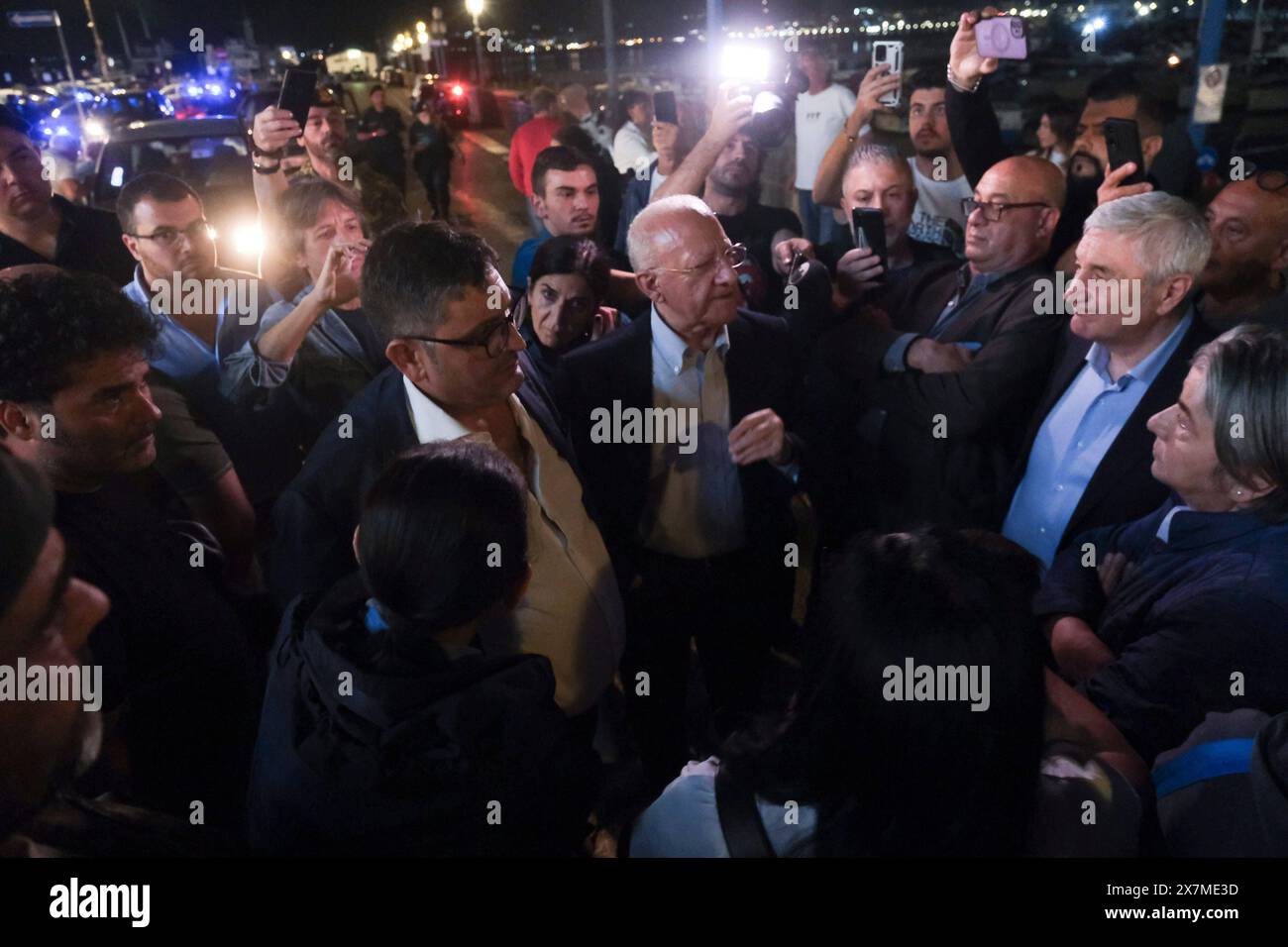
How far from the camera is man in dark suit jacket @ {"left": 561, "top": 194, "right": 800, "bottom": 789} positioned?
2527 millimetres

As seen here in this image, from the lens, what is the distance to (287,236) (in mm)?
3293

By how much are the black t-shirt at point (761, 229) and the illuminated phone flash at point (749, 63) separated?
126 centimetres

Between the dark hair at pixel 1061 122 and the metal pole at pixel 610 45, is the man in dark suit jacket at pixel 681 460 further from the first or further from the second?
the metal pole at pixel 610 45

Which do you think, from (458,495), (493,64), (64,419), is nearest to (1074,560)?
(458,495)

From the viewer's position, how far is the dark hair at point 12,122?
358 cm

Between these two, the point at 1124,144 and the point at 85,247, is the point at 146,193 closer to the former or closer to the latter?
the point at 85,247

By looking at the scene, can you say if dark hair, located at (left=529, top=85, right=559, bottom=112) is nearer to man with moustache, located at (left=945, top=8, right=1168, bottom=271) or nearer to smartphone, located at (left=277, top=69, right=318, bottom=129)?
smartphone, located at (left=277, top=69, right=318, bottom=129)

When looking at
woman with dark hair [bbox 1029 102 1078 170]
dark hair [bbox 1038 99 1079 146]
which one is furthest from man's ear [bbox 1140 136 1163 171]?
dark hair [bbox 1038 99 1079 146]

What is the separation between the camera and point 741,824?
1.22 m

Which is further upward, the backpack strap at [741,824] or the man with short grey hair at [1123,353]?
the man with short grey hair at [1123,353]

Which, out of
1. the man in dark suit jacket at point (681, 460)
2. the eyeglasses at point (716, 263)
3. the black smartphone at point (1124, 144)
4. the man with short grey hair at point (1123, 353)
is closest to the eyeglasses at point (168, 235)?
the man in dark suit jacket at point (681, 460)

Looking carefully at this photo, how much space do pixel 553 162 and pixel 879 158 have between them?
4.76 ft

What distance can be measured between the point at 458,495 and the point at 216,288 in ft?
8.12

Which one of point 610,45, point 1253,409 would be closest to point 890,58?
point 1253,409
